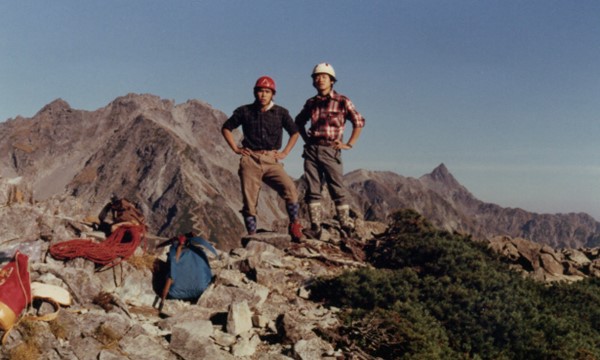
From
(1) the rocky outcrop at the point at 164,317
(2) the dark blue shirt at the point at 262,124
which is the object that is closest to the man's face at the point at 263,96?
(2) the dark blue shirt at the point at 262,124

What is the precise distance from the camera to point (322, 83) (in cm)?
1154

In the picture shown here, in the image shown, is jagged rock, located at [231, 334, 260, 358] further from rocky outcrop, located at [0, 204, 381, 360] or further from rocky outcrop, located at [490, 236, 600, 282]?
rocky outcrop, located at [490, 236, 600, 282]

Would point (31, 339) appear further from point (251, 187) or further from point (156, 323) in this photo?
Answer: point (251, 187)

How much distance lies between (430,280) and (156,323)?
5.54m

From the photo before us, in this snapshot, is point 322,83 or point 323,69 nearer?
point 323,69

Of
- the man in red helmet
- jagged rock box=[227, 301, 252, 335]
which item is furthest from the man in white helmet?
jagged rock box=[227, 301, 252, 335]

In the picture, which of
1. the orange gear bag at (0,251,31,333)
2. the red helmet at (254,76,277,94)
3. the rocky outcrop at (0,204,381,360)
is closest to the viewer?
the orange gear bag at (0,251,31,333)

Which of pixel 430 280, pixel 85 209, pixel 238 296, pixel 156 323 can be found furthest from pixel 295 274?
pixel 85 209

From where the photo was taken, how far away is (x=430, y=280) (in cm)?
967

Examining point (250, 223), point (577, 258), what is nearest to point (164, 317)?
point (250, 223)

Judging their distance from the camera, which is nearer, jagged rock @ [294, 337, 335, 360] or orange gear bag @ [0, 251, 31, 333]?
orange gear bag @ [0, 251, 31, 333]

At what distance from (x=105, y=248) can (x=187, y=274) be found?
149cm

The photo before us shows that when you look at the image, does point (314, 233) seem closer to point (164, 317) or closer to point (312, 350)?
point (164, 317)

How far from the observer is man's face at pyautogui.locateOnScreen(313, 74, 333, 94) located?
11.5 meters
